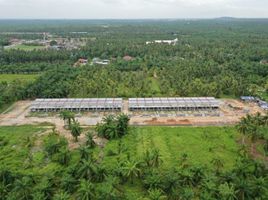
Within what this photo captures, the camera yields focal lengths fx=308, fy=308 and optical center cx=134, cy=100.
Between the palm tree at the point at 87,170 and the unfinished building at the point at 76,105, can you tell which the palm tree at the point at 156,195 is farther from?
the unfinished building at the point at 76,105

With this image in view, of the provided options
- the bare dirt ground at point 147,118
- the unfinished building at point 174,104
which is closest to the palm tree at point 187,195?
the bare dirt ground at point 147,118

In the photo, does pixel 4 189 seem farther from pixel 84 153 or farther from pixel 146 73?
pixel 146 73

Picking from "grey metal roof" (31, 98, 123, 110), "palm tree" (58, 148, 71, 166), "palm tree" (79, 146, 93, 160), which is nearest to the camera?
"palm tree" (79, 146, 93, 160)

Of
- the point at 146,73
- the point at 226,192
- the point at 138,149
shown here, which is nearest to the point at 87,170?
the point at 138,149

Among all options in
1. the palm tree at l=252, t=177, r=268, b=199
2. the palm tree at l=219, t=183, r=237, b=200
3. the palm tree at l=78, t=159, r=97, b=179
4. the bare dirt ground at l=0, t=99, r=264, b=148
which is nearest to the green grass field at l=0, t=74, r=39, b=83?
the bare dirt ground at l=0, t=99, r=264, b=148

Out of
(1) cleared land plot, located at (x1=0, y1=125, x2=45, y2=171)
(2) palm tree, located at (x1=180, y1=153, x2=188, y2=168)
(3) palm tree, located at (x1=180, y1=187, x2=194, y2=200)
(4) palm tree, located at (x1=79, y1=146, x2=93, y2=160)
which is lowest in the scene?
(1) cleared land plot, located at (x1=0, y1=125, x2=45, y2=171)

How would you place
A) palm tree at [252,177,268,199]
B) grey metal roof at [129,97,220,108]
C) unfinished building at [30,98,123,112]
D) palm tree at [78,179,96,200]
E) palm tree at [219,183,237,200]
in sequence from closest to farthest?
palm tree at [219,183,237,200] → palm tree at [78,179,96,200] → palm tree at [252,177,268,199] → unfinished building at [30,98,123,112] → grey metal roof at [129,97,220,108]

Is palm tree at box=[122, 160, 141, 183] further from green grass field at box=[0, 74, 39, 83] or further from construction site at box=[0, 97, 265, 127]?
green grass field at box=[0, 74, 39, 83]
